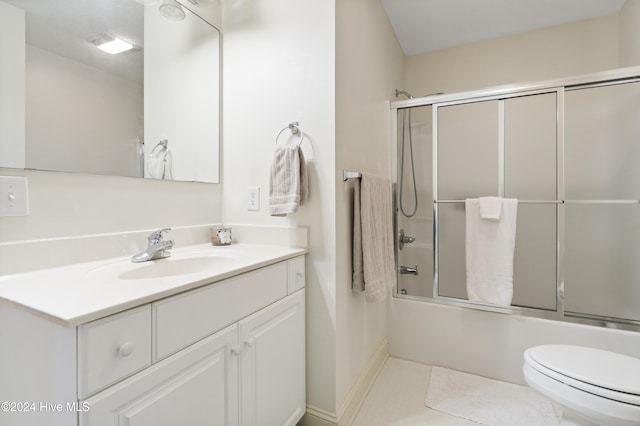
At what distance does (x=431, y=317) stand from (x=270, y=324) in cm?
130

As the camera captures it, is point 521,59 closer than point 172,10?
No

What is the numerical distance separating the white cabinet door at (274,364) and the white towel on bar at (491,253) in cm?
A: 118

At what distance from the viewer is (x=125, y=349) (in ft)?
2.09

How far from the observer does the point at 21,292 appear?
28.5 inches

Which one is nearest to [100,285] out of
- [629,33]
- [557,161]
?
[557,161]

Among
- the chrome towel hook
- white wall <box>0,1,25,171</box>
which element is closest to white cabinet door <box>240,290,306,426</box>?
the chrome towel hook

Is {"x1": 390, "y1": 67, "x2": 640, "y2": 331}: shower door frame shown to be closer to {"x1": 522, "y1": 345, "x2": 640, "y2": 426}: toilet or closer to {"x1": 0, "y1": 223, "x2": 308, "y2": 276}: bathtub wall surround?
{"x1": 522, "y1": 345, "x2": 640, "y2": 426}: toilet

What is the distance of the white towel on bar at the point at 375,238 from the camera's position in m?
1.46

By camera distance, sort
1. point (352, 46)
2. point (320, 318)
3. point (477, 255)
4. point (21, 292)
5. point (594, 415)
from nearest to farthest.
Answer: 1. point (21, 292)
2. point (594, 415)
3. point (320, 318)
4. point (352, 46)
5. point (477, 255)

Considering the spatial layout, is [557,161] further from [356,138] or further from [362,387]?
[362,387]

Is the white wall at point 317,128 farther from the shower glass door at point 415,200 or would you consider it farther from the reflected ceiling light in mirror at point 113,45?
the shower glass door at point 415,200

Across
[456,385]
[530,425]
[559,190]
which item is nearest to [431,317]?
[456,385]

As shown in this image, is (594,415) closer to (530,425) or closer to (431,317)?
(530,425)

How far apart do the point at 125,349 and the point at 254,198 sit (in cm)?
97
